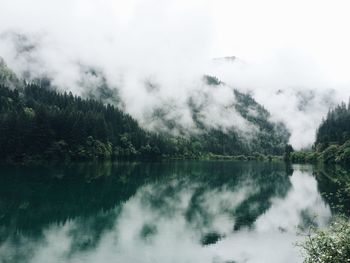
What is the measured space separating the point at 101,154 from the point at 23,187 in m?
101

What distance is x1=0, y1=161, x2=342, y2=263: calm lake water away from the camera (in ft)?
106

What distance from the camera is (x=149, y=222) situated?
45969 mm

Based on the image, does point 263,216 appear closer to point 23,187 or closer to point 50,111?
point 23,187

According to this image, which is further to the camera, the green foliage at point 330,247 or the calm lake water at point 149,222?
the calm lake water at point 149,222

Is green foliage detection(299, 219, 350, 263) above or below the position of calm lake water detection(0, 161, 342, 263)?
above

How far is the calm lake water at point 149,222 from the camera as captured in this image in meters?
32.4

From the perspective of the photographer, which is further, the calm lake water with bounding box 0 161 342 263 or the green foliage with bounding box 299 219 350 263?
the calm lake water with bounding box 0 161 342 263

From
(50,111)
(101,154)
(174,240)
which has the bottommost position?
(174,240)

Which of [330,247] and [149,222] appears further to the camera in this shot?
[149,222]

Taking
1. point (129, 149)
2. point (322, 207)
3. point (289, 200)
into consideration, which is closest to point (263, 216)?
point (322, 207)

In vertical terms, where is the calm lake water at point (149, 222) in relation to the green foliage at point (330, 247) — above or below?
below

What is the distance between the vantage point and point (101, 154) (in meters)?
168

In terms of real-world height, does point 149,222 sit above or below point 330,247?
below

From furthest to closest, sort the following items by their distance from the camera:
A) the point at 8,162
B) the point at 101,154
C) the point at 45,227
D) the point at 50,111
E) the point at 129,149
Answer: the point at 129,149 → the point at 101,154 → the point at 50,111 → the point at 8,162 → the point at 45,227
